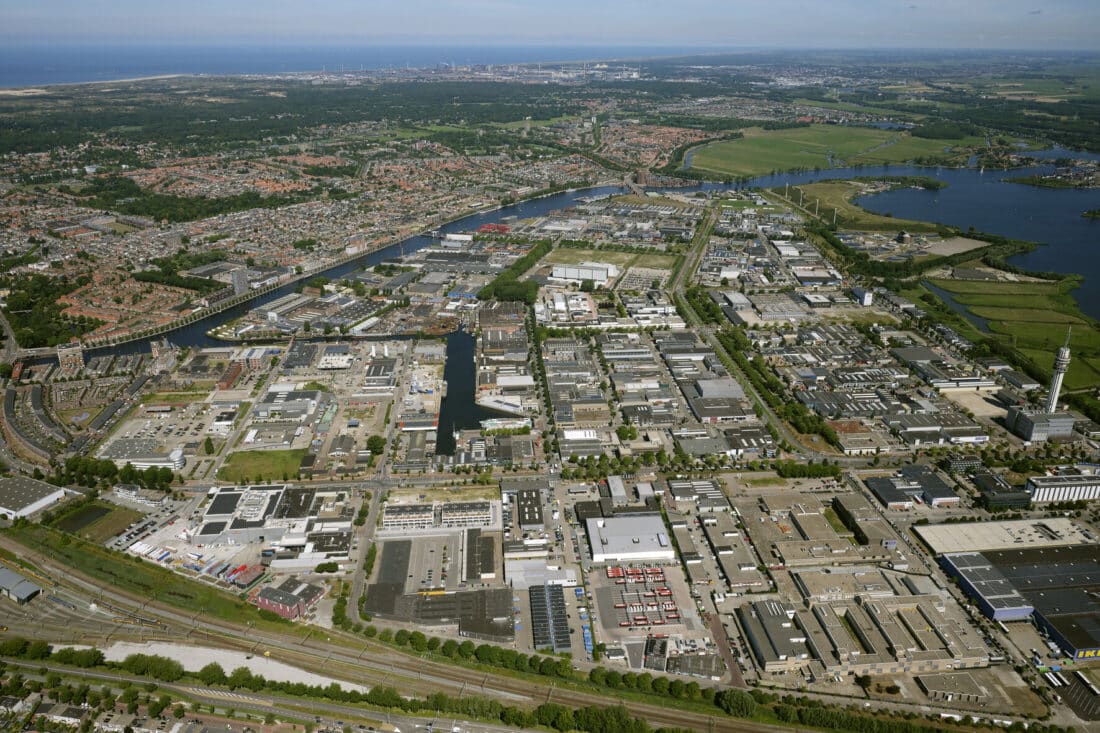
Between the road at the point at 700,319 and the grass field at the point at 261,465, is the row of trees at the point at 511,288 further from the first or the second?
the grass field at the point at 261,465

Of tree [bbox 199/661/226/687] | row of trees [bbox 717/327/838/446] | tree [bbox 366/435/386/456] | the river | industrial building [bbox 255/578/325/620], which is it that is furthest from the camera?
the river

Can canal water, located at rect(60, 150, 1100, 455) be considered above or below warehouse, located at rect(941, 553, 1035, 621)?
above

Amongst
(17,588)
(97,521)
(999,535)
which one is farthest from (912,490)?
(17,588)

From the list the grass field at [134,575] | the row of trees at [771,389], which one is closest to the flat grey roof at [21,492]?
the grass field at [134,575]

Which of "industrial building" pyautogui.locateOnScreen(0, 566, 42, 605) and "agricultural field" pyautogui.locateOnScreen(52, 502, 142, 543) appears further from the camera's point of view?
"agricultural field" pyautogui.locateOnScreen(52, 502, 142, 543)

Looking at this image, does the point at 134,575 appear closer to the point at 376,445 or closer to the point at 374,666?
the point at 374,666

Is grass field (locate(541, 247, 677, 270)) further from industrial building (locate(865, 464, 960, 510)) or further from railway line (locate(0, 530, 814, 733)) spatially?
railway line (locate(0, 530, 814, 733))

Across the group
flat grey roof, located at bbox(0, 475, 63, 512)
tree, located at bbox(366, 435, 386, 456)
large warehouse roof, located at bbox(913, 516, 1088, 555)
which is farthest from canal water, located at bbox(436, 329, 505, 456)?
large warehouse roof, located at bbox(913, 516, 1088, 555)
